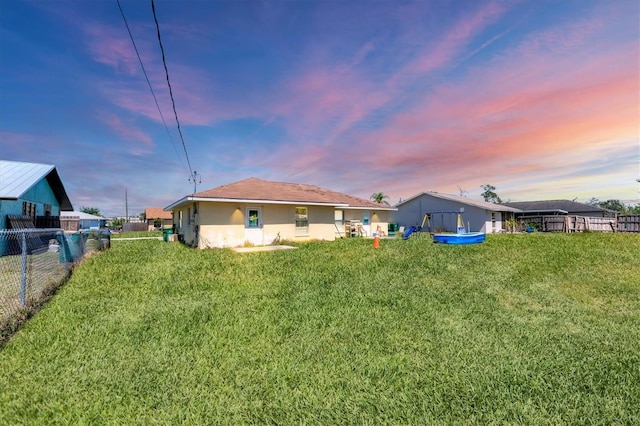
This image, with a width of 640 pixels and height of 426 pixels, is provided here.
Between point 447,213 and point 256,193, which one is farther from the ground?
point 256,193

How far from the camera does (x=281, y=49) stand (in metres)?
12.0

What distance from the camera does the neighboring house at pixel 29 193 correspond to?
527 inches

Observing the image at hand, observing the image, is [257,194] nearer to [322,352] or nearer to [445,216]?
[322,352]

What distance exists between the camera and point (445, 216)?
30.5 meters

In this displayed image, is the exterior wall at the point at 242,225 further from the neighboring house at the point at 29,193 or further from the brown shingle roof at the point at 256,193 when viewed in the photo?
the neighboring house at the point at 29,193

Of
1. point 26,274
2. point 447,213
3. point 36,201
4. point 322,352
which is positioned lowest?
point 322,352

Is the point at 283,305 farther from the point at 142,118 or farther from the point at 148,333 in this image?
the point at 142,118

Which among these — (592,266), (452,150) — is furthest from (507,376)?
(452,150)

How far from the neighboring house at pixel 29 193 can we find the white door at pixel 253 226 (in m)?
9.83

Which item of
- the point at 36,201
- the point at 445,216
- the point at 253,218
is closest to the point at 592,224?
the point at 445,216

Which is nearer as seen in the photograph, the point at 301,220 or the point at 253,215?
the point at 253,215

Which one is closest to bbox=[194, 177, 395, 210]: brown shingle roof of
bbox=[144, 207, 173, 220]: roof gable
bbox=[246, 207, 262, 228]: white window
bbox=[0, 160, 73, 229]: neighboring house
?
bbox=[246, 207, 262, 228]: white window

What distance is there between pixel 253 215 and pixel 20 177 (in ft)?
39.8

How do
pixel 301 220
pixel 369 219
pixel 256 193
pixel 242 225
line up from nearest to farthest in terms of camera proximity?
pixel 242 225 → pixel 256 193 → pixel 301 220 → pixel 369 219
